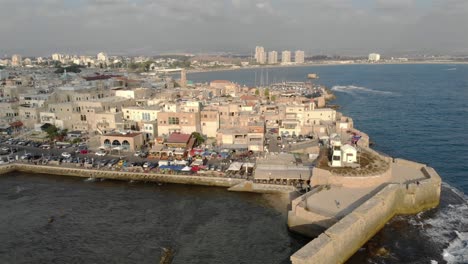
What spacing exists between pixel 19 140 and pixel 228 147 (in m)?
18.9

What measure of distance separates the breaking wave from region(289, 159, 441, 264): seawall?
882mm

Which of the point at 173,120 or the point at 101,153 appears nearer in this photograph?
the point at 101,153

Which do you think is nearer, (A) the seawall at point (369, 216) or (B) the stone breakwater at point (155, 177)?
(A) the seawall at point (369, 216)

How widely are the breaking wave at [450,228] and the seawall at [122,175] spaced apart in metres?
10.2

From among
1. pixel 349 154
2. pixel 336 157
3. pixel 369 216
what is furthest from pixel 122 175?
pixel 369 216

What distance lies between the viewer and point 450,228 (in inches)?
704

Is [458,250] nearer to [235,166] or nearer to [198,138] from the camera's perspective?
[235,166]

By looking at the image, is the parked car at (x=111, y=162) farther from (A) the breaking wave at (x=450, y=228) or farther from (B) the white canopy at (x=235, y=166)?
(A) the breaking wave at (x=450, y=228)

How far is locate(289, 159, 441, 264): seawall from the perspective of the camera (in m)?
14.1

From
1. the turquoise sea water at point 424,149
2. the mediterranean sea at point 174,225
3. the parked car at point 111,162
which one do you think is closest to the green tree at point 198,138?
the parked car at point 111,162

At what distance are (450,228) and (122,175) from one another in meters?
19.1

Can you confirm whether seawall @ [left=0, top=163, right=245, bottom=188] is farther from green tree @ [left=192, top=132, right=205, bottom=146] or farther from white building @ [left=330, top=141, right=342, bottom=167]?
green tree @ [left=192, top=132, right=205, bottom=146]

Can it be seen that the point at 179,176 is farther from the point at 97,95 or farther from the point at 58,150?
the point at 97,95

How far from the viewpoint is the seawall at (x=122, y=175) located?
2377 centimetres
